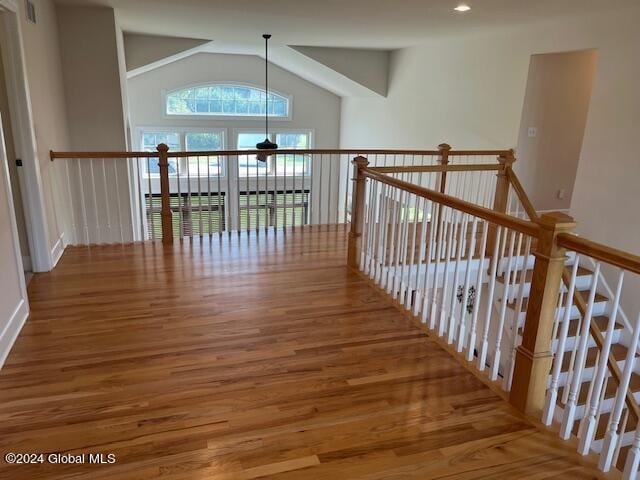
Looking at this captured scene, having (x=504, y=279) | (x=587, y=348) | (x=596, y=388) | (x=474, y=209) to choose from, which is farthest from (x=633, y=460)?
(x=504, y=279)

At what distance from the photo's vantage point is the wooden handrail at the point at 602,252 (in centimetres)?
169

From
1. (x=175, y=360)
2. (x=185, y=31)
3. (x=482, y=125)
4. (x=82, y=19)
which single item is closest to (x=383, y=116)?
(x=482, y=125)

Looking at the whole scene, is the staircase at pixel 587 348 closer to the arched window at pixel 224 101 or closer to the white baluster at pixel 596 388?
the white baluster at pixel 596 388

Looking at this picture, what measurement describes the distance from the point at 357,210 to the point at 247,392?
213cm

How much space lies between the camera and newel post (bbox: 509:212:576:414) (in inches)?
80.7

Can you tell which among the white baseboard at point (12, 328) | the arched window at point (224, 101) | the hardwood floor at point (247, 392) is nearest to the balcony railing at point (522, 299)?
the hardwood floor at point (247, 392)

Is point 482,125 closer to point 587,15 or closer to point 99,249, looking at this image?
point 587,15

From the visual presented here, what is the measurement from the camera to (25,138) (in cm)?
366

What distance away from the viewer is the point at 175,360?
268 cm

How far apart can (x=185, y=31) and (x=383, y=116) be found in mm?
4271

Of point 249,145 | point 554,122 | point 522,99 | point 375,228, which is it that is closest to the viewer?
point 375,228

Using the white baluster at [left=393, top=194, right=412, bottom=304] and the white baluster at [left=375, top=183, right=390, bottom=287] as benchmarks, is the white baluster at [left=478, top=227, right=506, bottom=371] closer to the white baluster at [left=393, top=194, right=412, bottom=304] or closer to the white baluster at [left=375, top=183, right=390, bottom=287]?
the white baluster at [left=393, top=194, right=412, bottom=304]

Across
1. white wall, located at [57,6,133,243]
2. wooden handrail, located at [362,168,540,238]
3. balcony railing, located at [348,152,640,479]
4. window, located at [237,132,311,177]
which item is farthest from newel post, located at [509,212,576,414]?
window, located at [237,132,311,177]

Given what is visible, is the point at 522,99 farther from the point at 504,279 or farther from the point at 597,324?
the point at 504,279
